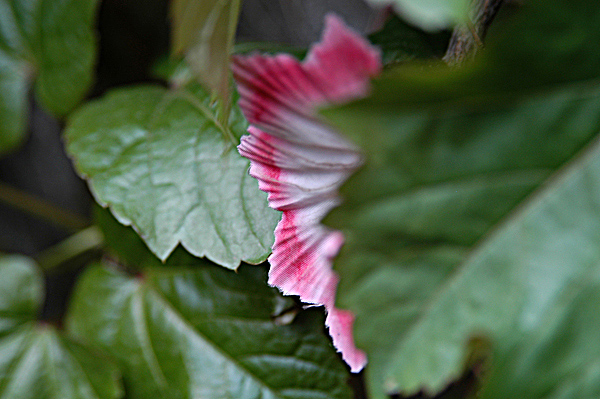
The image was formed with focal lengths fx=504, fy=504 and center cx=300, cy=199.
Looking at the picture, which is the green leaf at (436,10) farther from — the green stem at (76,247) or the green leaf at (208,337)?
the green stem at (76,247)

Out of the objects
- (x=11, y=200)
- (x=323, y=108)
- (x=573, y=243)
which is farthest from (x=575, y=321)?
(x=11, y=200)

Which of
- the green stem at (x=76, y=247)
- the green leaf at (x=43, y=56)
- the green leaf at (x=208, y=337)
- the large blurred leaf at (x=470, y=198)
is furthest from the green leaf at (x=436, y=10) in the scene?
the green stem at (x=76, y=247)

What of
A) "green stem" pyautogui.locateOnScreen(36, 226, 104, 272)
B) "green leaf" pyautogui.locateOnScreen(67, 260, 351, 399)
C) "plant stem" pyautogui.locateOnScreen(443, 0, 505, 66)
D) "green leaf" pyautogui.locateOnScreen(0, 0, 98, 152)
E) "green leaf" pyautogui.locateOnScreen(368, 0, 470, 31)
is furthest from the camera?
"green stem" pyautogui.locateOnScreen(36, 226, 104, 272)

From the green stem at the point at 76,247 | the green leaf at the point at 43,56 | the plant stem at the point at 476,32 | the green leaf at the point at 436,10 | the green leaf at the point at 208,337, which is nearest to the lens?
the green leaf at the point at 436,10

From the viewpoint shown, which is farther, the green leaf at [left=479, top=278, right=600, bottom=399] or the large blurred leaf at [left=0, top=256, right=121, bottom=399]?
the large blurred leaf at [left=0, top=256, right=121, bottom=399]

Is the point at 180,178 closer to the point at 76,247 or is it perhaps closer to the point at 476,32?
the point at 476,32

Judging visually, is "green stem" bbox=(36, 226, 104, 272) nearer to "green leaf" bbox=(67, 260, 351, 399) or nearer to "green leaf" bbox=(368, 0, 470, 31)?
"green leaf" bbox=(67, 260, 351, 399)

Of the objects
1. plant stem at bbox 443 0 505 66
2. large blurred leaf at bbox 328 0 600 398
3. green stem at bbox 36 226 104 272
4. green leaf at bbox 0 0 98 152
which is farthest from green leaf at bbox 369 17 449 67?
green stem at bbox 36 226 104 272
